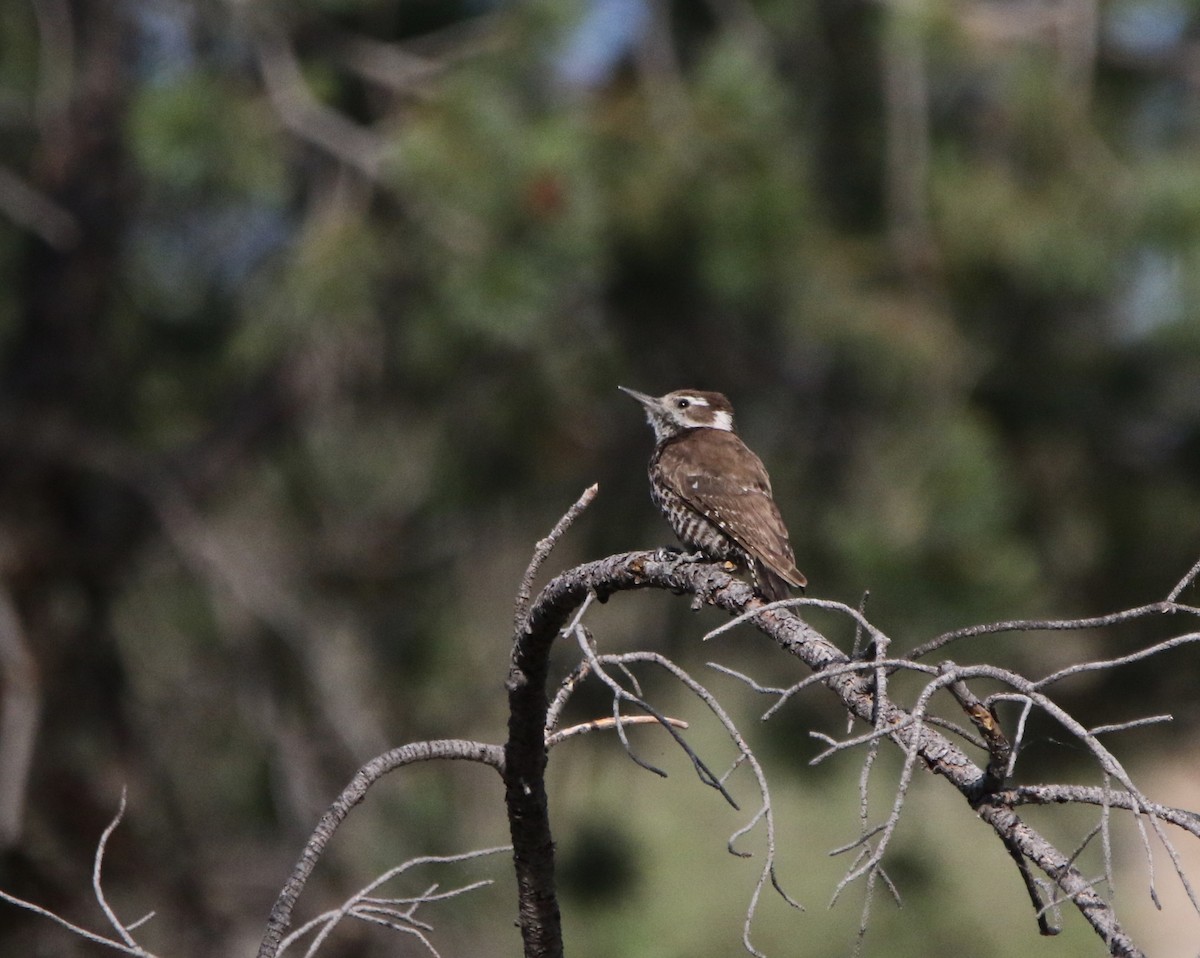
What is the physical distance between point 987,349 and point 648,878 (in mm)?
2913

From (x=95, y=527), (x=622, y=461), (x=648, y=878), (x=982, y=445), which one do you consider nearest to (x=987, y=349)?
(x=982, y=445)

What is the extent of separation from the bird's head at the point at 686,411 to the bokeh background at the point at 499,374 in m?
0.51

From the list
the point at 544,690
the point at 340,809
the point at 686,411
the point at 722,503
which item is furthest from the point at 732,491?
the point at 340,809

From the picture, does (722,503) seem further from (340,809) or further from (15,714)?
(15,714)

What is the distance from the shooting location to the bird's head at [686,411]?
5.98 metres

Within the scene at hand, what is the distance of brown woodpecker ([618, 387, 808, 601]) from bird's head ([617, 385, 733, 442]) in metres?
0.05

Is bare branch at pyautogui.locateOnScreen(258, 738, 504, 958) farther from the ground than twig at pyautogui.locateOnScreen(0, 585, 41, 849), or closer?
farther from the ground

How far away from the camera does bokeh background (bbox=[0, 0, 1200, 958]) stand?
602 centimetres

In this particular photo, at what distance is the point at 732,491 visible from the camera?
516 cm

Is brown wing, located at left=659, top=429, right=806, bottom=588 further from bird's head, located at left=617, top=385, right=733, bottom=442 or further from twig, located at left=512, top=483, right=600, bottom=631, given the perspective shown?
twig, located at left=512, top=483, right=600, bottom=631

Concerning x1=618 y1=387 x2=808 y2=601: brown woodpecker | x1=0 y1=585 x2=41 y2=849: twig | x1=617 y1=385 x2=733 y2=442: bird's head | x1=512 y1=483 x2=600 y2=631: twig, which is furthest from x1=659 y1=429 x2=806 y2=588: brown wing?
x1=0 y1=585 x2=41 y2=849: twig

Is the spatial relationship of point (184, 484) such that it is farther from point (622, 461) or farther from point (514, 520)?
point (622, 461)

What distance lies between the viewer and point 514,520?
7.32m

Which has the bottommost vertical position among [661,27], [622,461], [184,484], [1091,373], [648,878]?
[648,878]
